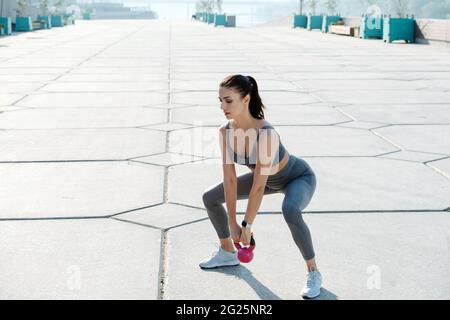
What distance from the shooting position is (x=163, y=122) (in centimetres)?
755

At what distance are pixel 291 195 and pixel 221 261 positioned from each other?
57cm

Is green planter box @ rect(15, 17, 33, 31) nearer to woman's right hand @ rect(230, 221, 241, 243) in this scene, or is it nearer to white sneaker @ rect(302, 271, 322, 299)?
woman's right hand @ rect(230, 221, 241, 243)

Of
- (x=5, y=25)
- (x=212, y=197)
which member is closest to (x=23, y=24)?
(x=5, y=25)

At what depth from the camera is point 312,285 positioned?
304 cm

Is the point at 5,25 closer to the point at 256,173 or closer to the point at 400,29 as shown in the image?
the point at 400,29

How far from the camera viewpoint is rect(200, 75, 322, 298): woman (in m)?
3.04

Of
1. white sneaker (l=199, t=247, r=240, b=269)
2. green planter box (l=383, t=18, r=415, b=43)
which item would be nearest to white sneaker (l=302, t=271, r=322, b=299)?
white sneaker (l=199, t=247, r=240, b=269)

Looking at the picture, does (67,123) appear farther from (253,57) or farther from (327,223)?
(253,57)

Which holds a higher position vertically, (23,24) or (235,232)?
(23,24)

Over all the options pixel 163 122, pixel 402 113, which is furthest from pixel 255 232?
pixel 402 113

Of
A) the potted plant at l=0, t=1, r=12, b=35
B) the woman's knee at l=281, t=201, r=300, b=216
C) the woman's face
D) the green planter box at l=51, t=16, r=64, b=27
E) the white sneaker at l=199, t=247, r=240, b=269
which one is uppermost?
the green planter box at l=51, t=16, r=64, b=27

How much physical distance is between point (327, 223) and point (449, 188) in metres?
1.33

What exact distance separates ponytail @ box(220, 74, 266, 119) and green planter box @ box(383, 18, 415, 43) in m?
24.1
